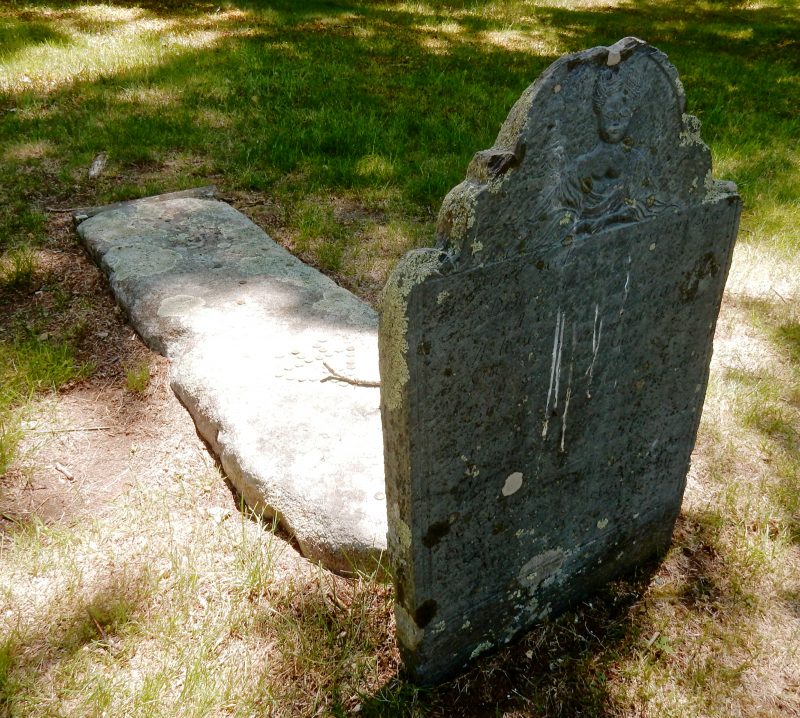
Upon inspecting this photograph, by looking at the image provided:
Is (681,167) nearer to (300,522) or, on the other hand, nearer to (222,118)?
(300,522)

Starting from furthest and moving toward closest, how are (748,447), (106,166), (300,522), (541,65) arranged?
(541,65), (106,166), (748,447), (300,522)

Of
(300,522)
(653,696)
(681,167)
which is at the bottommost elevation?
(653,696)

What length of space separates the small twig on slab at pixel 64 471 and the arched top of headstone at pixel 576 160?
188 cm

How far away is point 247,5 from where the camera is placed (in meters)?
8.84

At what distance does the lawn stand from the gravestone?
0.82 ft

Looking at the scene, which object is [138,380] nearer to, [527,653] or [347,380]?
[347,380]

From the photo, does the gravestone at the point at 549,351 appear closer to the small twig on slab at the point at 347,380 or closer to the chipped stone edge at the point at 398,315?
the chipped stone edge at the point at 398,315

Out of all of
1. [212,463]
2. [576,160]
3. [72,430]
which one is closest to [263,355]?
[212,463]

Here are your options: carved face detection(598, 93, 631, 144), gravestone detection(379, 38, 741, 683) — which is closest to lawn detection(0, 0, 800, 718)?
gravestone detection(379, 38, 741, 683)

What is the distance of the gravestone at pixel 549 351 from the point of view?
1491mm

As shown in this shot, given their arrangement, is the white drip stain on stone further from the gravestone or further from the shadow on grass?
the shadow on grass

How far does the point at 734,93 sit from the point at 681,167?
19.4ft

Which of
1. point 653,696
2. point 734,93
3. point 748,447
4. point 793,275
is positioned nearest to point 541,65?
point 734,93

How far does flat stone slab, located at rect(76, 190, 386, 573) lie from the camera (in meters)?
2.36
